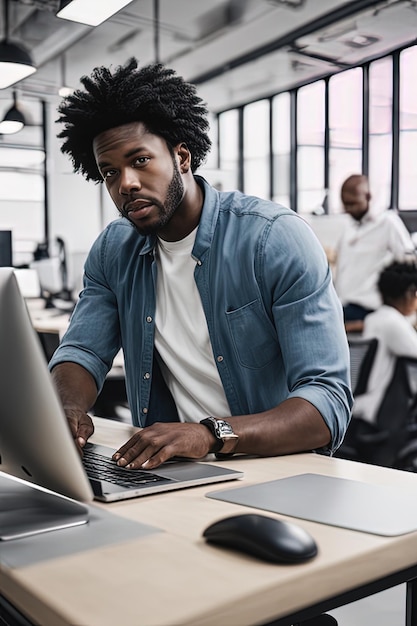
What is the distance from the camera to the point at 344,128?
763 cm

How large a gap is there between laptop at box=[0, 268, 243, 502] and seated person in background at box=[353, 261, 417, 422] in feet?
6.75

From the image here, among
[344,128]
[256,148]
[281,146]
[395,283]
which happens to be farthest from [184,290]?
[256,148]

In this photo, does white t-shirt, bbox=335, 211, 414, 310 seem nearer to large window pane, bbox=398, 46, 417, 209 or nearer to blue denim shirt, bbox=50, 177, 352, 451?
large window pane, bbox=398, 46, 417, 209

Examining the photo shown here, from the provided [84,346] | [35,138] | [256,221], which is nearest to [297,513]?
[256,221]

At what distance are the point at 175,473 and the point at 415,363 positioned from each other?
2.04m

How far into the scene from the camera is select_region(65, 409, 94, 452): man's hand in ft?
4.10

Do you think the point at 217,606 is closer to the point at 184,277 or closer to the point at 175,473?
the point at 175,473

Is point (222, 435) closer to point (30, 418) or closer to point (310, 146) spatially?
point (30, 418)

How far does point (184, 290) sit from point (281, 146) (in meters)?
7.49

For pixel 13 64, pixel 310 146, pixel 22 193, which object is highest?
pixel 13 64

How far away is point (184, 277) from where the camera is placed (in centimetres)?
160

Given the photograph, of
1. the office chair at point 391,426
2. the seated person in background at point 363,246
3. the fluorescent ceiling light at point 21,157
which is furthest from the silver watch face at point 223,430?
the fluorescent ceiling light at point 21,157

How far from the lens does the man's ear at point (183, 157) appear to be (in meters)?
1.69

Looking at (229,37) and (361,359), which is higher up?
(229,37)
